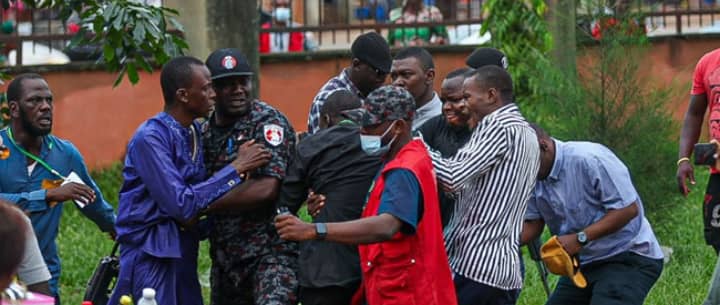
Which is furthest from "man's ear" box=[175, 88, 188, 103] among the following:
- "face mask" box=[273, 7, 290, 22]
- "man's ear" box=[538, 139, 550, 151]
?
"face mask" box=[273, 7, 290, 22]

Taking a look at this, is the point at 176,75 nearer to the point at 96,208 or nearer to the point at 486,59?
the point at 96,208

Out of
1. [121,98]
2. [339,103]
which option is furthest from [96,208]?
[121,98]

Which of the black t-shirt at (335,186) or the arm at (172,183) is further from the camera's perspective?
the arm at (172,183)

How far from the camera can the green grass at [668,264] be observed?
10.4 meters

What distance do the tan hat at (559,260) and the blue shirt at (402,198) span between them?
3.53 ft

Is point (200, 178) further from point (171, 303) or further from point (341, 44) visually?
point (341, 44)

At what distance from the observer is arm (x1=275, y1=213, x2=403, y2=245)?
6305 millimetres

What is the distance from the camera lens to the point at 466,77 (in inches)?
280

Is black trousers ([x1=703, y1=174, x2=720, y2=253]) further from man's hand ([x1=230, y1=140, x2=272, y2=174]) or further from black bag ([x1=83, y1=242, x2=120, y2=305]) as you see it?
black bag ([x1=83, y1=242, x2=120, y2=305])

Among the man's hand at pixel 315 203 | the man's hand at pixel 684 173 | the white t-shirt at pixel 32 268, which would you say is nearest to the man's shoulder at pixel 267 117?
the man's hand at pixel 315 203

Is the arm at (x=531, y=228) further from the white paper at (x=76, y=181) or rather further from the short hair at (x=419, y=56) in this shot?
the white paper at (x=76, y=181)

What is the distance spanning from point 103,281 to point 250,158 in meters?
1.40

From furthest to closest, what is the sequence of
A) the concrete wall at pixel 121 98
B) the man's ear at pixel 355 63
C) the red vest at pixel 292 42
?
the red vest at pixel 292 42, the concrete wall at pixel 121 98, the man's ear at pixel 355 63

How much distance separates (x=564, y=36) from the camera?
13.3m
